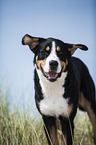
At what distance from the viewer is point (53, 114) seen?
3.35m

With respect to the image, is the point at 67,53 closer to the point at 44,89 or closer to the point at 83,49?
the point at 83,49

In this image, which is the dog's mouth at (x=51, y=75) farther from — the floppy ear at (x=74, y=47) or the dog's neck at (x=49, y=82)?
the floppy ear at (x=74, y=47)

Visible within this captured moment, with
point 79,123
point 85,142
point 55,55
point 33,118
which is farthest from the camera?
point 79,123

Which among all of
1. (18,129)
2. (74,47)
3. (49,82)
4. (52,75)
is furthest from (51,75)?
(18,129)

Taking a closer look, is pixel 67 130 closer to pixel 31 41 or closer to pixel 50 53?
pixel 50 53

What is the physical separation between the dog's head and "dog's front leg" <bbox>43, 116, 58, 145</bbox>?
2.15 feet

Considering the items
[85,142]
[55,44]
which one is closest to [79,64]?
[55,44]

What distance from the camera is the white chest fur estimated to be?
3.27 metres

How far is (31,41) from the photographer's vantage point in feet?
10.8

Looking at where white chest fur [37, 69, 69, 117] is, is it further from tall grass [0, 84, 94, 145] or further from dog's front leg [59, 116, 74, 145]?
tall grass [0, 84, 94, 145]

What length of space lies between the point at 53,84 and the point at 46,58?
46 cm

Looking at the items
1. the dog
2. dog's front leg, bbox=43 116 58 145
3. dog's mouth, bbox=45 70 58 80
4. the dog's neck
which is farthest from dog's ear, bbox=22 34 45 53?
dog's front leg, bbox=43 116 58 145

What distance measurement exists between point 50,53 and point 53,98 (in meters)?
0.65

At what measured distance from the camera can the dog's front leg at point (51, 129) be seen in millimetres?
3429
